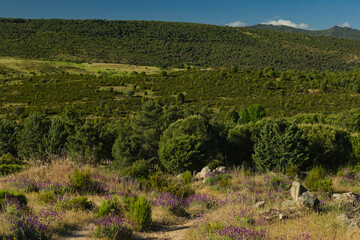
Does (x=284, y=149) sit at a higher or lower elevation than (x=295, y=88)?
lower

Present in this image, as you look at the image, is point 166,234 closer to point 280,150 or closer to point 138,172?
point 138,172

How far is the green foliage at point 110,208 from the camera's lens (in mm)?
4602

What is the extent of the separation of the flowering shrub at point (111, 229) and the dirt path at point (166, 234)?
0.26 meters

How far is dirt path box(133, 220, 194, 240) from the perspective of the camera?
4.30 metres

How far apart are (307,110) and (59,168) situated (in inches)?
1951

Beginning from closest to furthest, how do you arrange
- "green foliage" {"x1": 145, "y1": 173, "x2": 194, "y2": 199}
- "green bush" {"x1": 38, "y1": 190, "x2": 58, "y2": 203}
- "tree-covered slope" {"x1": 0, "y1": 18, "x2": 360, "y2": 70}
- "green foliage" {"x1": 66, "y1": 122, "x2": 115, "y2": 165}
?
"green bush" {"x1": 38, "y1": 190, "x2": 58, "y2": 203} → "green foliage" {"x1": 145, "y1": 173, "x2": 194, "y2": 199} → "green foliage" {"x1": 66, "y1": 122, "x2": 115, "y2": 165} → "tree-covered slope" {"x1": 0, "y1": 18, "x2": 360, "y2": 70}

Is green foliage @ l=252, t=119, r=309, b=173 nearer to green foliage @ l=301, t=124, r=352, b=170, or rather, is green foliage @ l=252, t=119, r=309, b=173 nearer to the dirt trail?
green foliage @ l=301, t=124, r=352, b=170

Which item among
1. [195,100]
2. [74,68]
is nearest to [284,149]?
[195,100]

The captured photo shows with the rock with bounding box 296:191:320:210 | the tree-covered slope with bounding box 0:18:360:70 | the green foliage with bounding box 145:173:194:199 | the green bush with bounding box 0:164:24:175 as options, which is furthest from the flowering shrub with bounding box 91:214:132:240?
the tree-covered slope with bounding box 0:18:360:70

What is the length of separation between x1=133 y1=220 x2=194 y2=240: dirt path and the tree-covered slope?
106334 millimetres

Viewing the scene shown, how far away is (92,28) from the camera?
483 ft

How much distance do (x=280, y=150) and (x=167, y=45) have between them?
12881 centimetres

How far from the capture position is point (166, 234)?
4504mm

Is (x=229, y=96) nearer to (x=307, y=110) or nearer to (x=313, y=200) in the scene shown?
(x=307, y=110)
